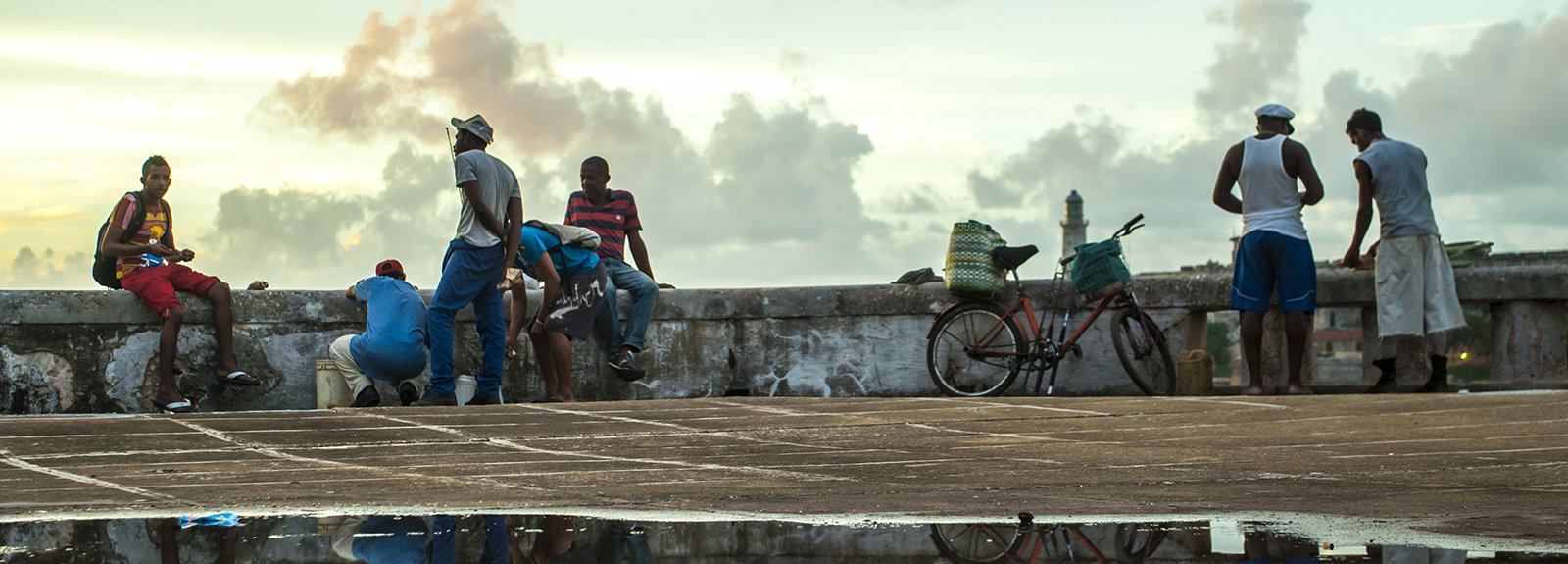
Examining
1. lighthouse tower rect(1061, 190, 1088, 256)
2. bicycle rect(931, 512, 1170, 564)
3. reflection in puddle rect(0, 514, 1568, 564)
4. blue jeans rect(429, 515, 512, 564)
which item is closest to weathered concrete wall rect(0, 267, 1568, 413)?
reflection in puddle rect(0, 514, 1568, 564)

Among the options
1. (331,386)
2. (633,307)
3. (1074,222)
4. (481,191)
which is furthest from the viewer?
(1074,222)

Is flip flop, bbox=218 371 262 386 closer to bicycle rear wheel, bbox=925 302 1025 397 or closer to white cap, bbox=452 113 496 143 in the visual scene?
white cap, bbox=452 113 496 143

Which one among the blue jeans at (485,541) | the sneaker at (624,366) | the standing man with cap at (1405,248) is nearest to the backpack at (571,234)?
the sneaker at (624,366)

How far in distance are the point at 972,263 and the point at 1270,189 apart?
1.78 m

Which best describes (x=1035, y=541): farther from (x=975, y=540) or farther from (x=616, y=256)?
(x=616, y=256)

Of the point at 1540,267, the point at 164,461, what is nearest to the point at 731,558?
the point at 164,461

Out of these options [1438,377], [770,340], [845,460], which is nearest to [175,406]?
[770,340]

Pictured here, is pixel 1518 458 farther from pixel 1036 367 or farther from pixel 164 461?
pixel 164 461

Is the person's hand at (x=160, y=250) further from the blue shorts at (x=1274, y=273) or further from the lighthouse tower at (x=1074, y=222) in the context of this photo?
the lighthouse tower at (x=1074, y=222)

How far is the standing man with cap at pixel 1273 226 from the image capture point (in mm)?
10039

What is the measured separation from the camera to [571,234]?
998 centimetres

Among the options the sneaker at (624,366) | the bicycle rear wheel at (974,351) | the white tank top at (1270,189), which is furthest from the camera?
the bicycle rear wheel at (974,351)

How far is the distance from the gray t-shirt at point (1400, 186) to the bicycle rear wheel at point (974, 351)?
87.3 inches

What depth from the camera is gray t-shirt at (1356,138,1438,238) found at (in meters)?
10.2
